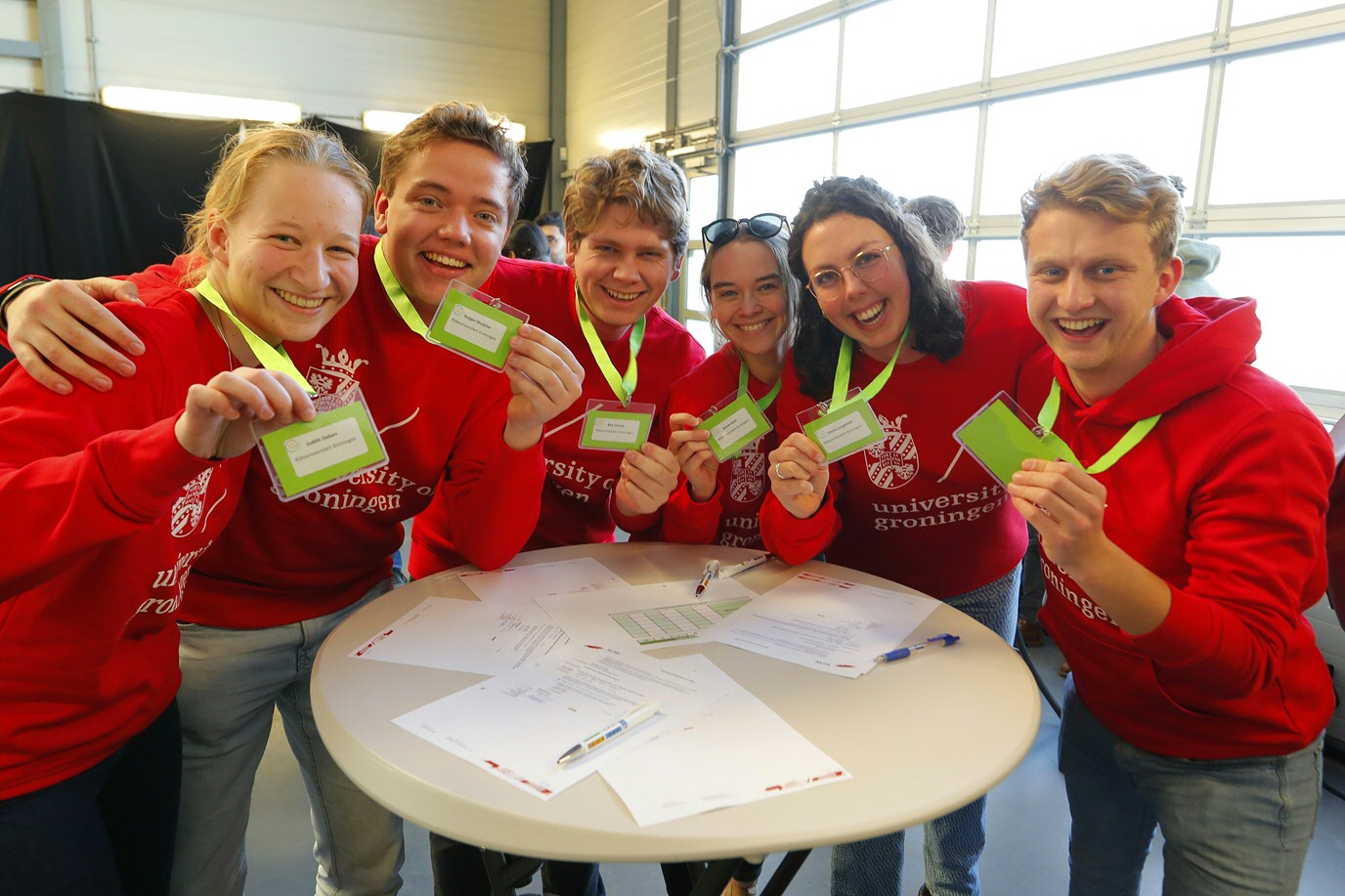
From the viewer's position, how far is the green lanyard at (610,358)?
6.09 ft

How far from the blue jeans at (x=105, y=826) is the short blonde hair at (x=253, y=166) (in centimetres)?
78

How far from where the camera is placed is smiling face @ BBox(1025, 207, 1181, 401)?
1.33 m

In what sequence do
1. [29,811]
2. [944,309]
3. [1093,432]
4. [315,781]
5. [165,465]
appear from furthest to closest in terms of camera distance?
[944,309] < [315,781] < [1093,432] < [29,811] < [165,465]

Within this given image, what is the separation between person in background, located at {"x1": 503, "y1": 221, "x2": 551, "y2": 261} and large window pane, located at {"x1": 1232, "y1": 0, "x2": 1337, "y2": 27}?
3591 millimetres

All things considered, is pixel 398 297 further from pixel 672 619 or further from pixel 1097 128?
pixel 1097 128

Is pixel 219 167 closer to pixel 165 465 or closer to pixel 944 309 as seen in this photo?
pixel 165 465

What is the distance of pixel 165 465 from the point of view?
3.11 feet

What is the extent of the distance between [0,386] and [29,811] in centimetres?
57

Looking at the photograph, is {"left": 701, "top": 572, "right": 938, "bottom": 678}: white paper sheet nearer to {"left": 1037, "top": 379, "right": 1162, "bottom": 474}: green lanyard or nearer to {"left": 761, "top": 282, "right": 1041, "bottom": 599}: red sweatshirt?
{"left": 761, "top": 282, "right": 1041, "bottom": 599}: red sweatshirt

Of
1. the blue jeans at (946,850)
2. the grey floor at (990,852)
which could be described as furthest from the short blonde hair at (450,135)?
the grey floor at (990,852)

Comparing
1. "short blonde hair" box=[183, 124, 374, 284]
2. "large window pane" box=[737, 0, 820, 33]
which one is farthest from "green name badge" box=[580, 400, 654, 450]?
"large window pane" box=[737, 0, 820, 33]

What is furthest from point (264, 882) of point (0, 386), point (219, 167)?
point (219, 167)

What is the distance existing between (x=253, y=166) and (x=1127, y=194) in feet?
4.67

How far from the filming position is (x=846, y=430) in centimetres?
151
